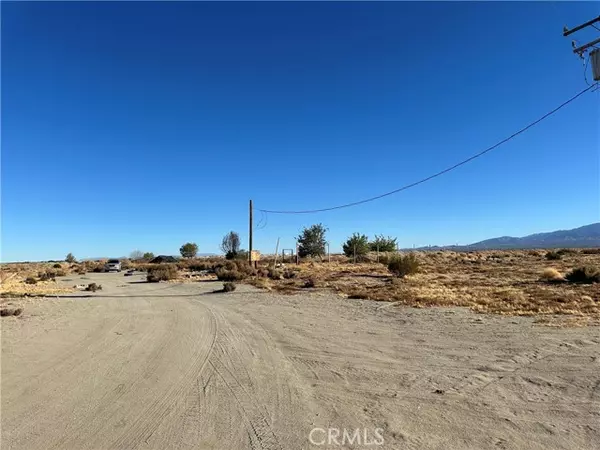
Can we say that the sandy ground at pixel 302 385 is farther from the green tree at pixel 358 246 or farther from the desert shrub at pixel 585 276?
the green tree at pixel 358 246

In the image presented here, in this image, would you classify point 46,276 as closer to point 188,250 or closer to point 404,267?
point 404,267

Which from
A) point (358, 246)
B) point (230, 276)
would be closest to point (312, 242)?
point (358, 246)

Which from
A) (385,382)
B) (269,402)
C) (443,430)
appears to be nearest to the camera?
(443,430)

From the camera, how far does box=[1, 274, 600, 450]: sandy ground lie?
4781 mm

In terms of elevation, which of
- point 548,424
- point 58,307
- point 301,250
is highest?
point 301,250

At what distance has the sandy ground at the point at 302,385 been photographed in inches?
188

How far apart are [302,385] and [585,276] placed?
2135cm

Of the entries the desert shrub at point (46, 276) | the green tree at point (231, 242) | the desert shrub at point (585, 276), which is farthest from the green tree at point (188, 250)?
the desert shrub at point (585, 276)

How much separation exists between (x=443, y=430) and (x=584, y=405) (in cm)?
214

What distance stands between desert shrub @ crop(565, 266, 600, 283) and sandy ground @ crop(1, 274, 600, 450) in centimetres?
1293

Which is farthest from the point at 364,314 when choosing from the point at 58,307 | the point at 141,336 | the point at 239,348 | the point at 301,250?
the point at 301,250

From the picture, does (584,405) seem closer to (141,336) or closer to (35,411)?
(35,411)

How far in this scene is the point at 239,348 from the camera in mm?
9203

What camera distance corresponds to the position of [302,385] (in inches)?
260
